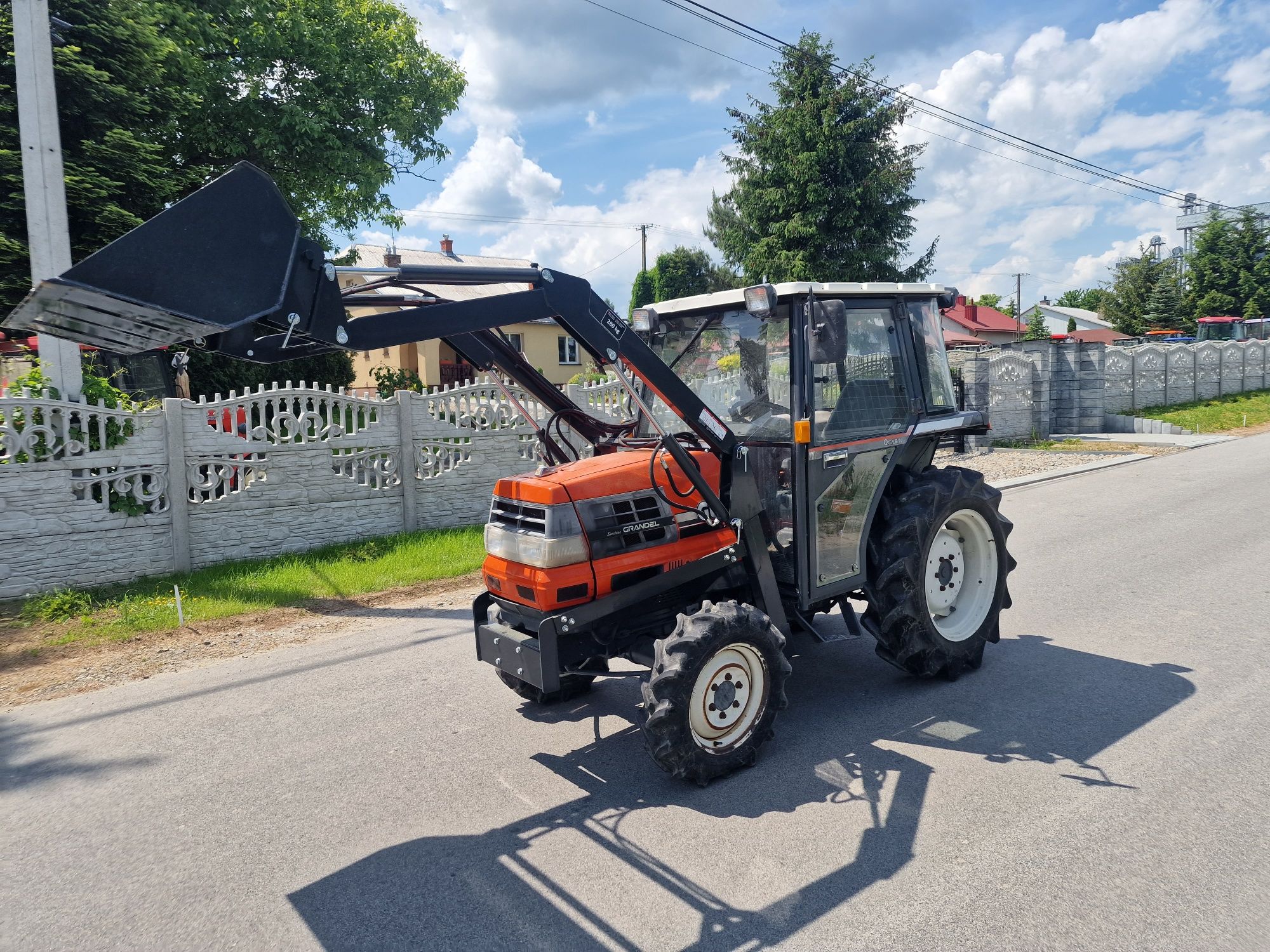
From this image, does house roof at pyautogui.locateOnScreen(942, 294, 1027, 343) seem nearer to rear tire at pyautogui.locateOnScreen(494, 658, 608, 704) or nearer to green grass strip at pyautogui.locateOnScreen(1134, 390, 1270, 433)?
green grass strip at pyautogui.locateOnScreen(1134, 390, 1270, 433)

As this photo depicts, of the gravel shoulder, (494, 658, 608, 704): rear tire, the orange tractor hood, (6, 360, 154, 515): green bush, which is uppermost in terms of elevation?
(6, 360, 154, 515): green bush

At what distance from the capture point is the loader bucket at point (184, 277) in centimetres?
279

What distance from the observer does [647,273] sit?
41.6 meters

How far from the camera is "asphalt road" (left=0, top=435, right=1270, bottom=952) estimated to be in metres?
2.99

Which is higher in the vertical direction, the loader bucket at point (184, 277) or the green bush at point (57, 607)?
the loader bucket at point (184, 277)

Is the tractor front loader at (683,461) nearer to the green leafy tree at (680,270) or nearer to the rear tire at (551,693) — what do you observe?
the rear tire at (551,693)

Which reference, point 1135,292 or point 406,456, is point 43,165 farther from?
point 1135,292

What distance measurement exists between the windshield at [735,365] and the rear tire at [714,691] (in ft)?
3.88

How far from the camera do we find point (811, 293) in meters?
4.38

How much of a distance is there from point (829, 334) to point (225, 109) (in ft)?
51.6

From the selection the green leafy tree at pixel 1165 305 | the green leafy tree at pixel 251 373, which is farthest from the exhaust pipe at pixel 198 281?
the green leafy tree at pixel 1165 305

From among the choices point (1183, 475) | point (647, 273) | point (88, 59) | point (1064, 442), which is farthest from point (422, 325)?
point (647, 273)

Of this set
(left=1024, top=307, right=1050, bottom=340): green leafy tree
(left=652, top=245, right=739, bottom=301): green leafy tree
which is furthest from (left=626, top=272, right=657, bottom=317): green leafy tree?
(left=1024, top=307, right=1050, bottom=340): green leafy tree

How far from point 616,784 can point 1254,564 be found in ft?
22.2
